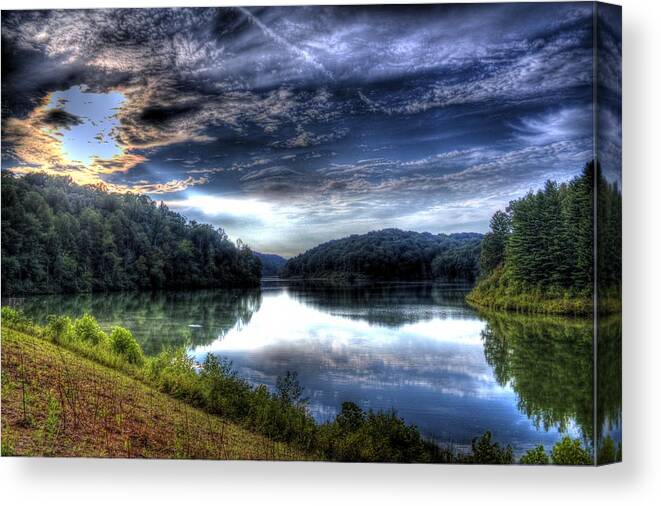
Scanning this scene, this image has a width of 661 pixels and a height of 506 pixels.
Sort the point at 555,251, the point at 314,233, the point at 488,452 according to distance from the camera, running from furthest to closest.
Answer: the point at 314,233, the point at 555,251, the point at 488,452

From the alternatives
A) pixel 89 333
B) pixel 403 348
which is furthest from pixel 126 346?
pixel 403 348

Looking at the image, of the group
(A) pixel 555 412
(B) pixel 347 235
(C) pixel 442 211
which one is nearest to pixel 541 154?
(C) pixel 442 211

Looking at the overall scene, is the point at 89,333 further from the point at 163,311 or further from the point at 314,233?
the point at 314,233

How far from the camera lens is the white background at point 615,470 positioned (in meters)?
7.13

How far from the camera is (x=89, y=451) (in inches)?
292

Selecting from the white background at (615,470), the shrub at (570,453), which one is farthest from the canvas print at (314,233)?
the white background at (615,470)

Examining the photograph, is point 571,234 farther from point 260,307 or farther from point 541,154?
point 260,307

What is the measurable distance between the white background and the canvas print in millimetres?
209

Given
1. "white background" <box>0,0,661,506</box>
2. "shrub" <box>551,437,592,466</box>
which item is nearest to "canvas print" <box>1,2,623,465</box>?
"shrub" <box>551,437,592,466</box>

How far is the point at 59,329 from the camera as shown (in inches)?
316

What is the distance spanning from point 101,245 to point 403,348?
4065mm

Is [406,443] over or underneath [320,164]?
underneath

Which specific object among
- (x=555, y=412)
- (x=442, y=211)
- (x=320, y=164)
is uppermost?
(x=320, y=164)

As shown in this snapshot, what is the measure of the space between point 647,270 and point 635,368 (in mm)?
1144
